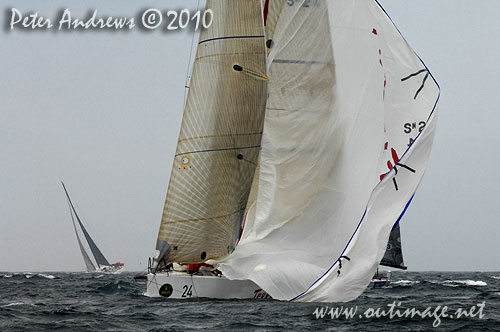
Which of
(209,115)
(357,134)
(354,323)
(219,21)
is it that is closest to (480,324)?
(354,323)

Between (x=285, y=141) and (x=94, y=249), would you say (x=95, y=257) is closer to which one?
(x=94, y=249)

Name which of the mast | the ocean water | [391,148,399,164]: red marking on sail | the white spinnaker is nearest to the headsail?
the white spinnaker

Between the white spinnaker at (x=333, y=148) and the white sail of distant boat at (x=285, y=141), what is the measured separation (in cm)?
4

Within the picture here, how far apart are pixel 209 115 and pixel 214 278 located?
5260mm

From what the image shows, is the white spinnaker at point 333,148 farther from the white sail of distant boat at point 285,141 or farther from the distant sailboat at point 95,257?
the distant sailboat at point 95,257

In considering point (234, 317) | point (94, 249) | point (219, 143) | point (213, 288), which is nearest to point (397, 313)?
point (234, 317)

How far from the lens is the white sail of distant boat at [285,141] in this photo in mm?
21609

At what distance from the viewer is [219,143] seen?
2383 centimetres

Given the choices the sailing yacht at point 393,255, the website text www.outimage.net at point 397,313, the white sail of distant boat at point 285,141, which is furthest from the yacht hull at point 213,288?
the sailing yacht at point 393,255

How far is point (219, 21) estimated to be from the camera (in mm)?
24406

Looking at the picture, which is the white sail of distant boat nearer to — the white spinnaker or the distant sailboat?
the white spinnaker

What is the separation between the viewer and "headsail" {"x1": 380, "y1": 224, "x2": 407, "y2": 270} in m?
39.1

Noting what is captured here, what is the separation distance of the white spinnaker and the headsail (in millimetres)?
16262

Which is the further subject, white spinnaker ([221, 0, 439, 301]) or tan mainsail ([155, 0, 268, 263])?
tan mainsail ([155, 0, 268, 263])
